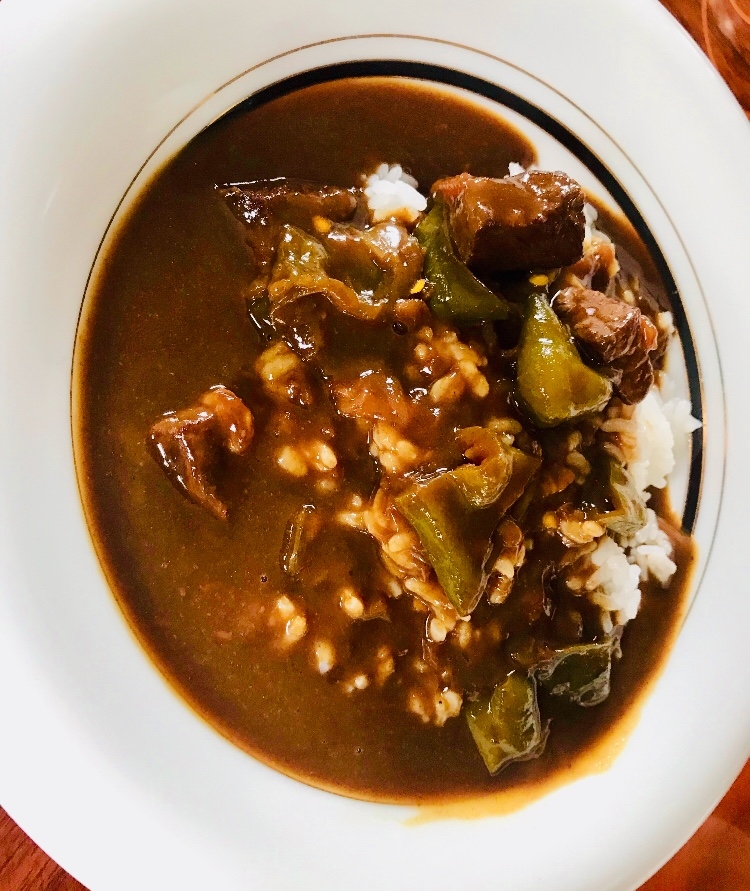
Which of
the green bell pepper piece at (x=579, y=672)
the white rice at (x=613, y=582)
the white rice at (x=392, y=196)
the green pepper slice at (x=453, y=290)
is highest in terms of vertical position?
the white rice at (x=392, y=196)

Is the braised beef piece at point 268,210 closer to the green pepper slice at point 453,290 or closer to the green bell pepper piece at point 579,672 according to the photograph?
the green pepper slice at point 453,290

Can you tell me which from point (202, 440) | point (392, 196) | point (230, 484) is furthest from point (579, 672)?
point (392, 196)

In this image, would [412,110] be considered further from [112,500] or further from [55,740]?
[55,740]

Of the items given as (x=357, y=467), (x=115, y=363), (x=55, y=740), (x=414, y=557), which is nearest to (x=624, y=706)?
(x=414, y=557)

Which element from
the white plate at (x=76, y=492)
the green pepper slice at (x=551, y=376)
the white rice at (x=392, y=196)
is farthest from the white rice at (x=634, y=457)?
the green pepper slice at (x=551, y=376)

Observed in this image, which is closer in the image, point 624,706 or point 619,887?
point 619,887

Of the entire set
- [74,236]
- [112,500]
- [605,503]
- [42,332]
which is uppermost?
[74,236]
